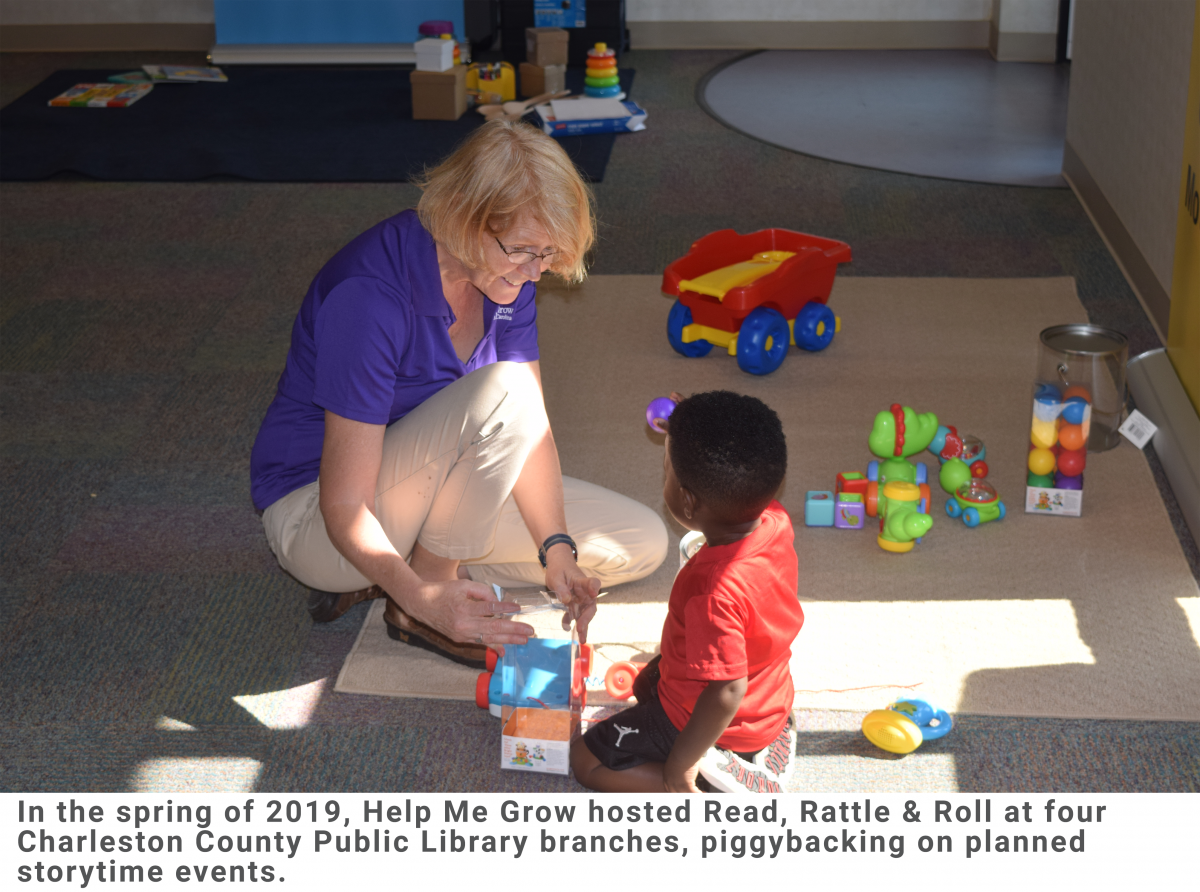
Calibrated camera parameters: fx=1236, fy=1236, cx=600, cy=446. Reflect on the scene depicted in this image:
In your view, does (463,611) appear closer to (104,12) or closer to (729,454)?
(729,454)

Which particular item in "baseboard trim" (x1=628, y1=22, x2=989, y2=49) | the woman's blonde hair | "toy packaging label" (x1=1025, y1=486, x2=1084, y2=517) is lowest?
"toy packaging label" (x1=1025, y1=486, x2=1084, y2=517)

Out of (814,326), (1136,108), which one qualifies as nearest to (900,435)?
(814,326)

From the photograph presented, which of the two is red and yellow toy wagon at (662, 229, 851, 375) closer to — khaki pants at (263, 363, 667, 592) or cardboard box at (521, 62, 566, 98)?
khaki pants at (263, 363, 667, 592)

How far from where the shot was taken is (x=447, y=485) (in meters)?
1.85

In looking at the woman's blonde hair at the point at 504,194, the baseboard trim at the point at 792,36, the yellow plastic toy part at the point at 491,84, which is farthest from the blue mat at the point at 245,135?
the woman's blonde hair at the point at 504,194

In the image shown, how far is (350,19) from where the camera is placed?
667 centimetres

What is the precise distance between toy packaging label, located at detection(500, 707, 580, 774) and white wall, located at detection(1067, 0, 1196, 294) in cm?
226

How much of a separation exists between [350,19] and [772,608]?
590 centimetres

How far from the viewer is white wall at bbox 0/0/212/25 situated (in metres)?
6.91

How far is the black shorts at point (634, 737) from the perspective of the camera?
1685 millimetres

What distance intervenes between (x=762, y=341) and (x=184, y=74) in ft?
14.2

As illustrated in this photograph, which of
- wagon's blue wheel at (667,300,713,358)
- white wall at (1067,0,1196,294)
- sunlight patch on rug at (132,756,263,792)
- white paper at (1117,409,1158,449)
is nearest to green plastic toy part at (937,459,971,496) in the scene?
white paper at (1117,409,1158,449)
